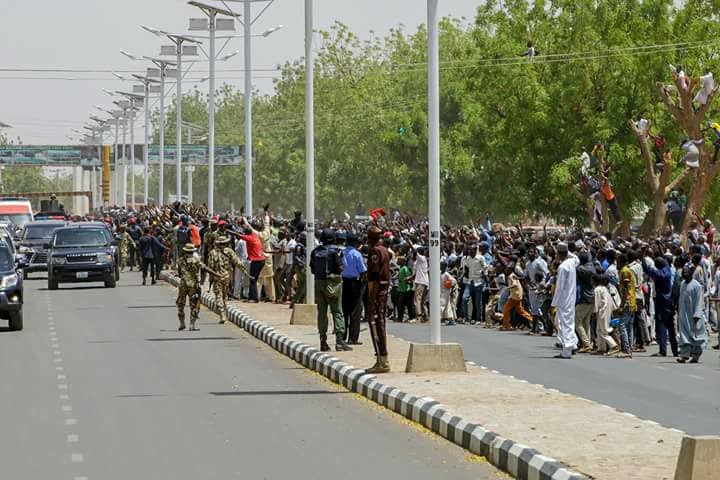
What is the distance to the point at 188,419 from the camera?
53.3 ft

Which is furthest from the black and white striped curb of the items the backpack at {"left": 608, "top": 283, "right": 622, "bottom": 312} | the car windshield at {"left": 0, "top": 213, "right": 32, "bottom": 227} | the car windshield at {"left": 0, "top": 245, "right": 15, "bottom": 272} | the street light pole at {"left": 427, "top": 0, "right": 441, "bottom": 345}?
the car windshield at {"left": 0, "top": 213, "right": 32, "bottom": 227}

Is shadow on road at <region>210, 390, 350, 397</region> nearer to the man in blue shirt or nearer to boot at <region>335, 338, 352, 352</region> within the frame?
boot at <region>335, 338, 352, 352</region>

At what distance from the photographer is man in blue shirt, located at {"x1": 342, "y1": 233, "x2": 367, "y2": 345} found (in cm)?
2373

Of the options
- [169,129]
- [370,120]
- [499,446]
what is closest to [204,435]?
[499,446]

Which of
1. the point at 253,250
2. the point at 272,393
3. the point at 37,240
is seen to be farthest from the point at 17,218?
the point at 272,393

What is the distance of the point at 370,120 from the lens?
99.9 metres

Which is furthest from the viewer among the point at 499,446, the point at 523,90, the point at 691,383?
the point at 523,90

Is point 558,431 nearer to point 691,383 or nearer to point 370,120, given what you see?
point 691,383

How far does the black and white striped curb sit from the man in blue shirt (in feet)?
2.71

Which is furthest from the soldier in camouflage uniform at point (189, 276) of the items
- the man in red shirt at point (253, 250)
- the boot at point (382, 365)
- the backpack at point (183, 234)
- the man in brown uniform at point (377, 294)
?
the backpack at point (183, 234)

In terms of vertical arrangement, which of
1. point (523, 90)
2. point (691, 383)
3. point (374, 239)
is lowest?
point (691, 383)

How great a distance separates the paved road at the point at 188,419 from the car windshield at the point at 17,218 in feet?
111

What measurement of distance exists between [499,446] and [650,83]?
42.9 meters

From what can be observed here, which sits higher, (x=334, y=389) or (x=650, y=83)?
(x=650, y=83)
